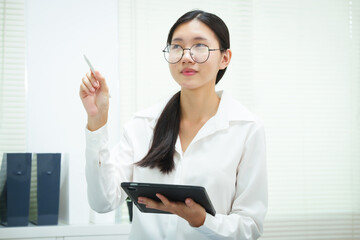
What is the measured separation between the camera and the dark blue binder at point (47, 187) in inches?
87.6

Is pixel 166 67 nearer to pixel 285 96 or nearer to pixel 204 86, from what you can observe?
pixel 285 96

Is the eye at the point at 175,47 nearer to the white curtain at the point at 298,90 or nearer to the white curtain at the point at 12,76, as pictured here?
the white curtain at the point at 298,90

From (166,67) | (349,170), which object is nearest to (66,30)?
(166,67)

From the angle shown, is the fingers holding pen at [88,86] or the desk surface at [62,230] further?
the desk surface at [62,230]

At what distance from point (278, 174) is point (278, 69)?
28.2 inches

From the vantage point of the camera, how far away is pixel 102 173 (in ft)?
4.55

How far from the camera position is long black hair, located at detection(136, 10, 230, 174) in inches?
58.4

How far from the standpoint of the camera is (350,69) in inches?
115

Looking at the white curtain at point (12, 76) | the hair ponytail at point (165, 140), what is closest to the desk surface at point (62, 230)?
the white curtain at point (12, 76)

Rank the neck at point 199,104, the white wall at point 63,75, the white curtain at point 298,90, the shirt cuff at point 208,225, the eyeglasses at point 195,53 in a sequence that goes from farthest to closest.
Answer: the white curtain at point 298,90
the white wall at point 63,75
the neck at point 199,104
the eyeglasses at point 195,53
the shirt cuff at point 208,225

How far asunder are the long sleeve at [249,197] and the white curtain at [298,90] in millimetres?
1283

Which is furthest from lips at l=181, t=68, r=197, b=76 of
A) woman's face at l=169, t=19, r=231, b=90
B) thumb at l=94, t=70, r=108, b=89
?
thumb at l=94, t=70, r=108, b=89

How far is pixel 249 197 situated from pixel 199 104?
1.32ft

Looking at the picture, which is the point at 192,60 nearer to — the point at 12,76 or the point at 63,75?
the point at 63,75
